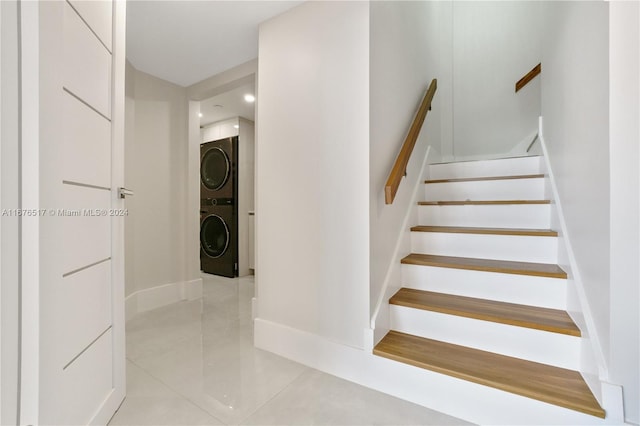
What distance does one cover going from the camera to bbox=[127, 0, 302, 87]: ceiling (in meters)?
1.90

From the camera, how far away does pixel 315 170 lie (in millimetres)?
1781

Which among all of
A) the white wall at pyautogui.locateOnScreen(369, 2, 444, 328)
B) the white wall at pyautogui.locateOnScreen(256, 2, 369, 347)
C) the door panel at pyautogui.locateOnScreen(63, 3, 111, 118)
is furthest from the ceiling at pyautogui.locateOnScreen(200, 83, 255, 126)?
the door panel at pyautogui.locateOnScreen(63, 3, 111, 118)

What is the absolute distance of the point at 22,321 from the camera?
83 centimetres

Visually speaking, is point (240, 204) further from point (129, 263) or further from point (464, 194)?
point (464, 194)

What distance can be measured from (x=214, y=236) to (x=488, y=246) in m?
3.77

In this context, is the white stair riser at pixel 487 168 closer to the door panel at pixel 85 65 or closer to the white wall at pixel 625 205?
the white wall at pixel 625 205

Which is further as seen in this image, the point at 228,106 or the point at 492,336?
the point at 228,106

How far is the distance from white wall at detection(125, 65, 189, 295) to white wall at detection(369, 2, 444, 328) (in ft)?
7.63

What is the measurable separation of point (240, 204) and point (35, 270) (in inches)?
134

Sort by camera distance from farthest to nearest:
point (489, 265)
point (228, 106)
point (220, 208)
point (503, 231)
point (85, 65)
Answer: point (220, 208)
point (228, 106)
point (503, 231)
point (489, 265)
point (85, 65)

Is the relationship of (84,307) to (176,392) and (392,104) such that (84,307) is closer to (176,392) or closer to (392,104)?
(176,392)

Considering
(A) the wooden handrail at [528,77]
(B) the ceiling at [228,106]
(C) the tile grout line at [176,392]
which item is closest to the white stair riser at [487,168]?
(A) the wooden handrail at [528,77]

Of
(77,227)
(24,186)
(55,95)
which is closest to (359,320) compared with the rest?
(77,227)

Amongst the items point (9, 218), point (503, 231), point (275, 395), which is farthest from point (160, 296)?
point (503, 231)
